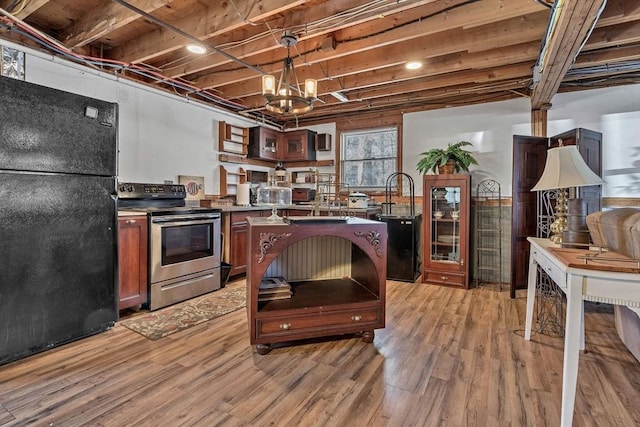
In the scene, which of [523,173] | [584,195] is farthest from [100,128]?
[584,195]

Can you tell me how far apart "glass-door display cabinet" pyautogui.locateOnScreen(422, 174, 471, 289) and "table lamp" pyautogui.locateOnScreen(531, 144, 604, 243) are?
180 cm

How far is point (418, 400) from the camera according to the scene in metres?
1.79

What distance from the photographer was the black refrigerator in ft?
6.81

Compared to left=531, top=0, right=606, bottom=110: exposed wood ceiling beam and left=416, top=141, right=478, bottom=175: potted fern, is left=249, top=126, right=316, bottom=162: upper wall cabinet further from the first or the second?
left=531, top=0, right=606, bottom=110: exposed wood ceiling beam

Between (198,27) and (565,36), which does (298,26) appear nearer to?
(198,27)

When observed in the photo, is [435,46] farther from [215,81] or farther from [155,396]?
[155,396]

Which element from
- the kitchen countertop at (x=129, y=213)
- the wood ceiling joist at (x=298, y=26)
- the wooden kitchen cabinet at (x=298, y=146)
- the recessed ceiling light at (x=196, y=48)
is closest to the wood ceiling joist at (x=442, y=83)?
the wooden kitchen cabinet at (x=298, y=146)

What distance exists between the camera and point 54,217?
2277mm

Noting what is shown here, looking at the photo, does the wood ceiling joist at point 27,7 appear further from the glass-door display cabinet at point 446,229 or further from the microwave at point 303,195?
the glass-door display cabinet at point 446,229

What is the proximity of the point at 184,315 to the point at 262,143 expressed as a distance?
2997mm

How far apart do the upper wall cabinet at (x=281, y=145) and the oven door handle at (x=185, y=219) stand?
1817 millimetres

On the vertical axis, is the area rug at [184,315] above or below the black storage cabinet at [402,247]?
below

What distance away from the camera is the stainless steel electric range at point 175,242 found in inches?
124

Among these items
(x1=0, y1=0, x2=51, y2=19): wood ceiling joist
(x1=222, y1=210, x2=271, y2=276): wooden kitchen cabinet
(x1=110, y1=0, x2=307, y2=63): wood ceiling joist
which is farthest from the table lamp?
(x1=0, y1=0, x2=51, y2=19): wood ceiling joist
